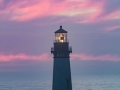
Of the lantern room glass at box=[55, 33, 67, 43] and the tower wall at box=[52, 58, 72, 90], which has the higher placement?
the lantern room glass at box=[55, 33, 67, 43]

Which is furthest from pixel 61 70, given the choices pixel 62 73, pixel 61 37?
pixel 61 37

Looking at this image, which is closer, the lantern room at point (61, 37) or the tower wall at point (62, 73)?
the tower wall at point (62, 73)

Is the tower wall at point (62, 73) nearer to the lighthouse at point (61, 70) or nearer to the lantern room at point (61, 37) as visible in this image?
the lighthouse at point (61, 70)

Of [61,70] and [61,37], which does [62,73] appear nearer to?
[61,70]

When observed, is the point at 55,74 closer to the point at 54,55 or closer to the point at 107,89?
the point at 54,55

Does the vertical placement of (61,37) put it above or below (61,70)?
above

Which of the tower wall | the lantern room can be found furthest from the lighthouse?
the lantern room

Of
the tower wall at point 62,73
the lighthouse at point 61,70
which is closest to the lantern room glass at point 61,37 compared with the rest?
the lighthouse at point 61,70

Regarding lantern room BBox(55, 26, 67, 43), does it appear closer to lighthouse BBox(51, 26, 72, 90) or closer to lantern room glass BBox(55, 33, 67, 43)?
lantern room glass BBox(55, 33, 67, 43)

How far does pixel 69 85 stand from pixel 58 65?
1.75 m

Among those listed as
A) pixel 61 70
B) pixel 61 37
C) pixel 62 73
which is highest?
pixel 61 37

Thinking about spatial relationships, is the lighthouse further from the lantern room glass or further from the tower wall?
the lantern room glass

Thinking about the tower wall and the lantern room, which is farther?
the lantern room

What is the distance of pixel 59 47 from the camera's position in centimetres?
2855
